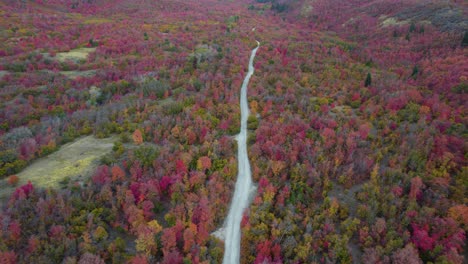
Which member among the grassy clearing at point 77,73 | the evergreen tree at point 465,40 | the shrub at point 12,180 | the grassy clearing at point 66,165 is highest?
the evergreen tree at point 465,40

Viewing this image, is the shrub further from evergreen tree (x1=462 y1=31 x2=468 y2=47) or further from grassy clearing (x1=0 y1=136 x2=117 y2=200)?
evergreen tree (x1=462 y1=31 x2=468 y2=47)

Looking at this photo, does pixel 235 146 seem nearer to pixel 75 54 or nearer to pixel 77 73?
pixel 77 73

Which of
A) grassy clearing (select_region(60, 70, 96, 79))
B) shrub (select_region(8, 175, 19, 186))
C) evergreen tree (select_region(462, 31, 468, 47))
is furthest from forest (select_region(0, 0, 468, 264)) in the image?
grassy clearing (select_region(60, 70, 96, 79))

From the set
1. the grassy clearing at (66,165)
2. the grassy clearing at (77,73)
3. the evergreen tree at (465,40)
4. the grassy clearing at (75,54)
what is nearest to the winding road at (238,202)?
the grassy clearing at (66,165)

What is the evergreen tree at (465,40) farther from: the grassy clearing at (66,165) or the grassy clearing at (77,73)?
the grassy clearing at (77,73)

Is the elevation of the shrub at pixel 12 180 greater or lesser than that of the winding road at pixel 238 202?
greater

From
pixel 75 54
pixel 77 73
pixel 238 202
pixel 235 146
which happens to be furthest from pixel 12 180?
pixel 75 54
